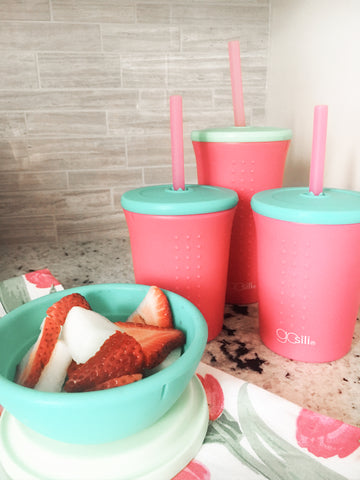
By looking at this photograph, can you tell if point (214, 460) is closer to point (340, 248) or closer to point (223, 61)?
point (340, 248)

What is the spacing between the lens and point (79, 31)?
997 mm

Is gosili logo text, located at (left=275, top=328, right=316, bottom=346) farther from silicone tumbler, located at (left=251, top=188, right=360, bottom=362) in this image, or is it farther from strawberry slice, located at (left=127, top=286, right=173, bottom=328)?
strawberry slice, located at (left=127, top=286, right=173, bottom=328)

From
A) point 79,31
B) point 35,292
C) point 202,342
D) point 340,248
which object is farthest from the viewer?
point 79,31

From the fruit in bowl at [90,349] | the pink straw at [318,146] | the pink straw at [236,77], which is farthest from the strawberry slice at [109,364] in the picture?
the pink straw at [236,77]

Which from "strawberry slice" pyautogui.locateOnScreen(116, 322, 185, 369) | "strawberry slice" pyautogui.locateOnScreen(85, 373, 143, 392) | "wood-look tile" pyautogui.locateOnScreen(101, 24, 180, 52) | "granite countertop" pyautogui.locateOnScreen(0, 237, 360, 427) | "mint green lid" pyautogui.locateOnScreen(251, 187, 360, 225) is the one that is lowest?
"granite countertop" pyautogui.locateOnScreen(0, 237, 360, 427)

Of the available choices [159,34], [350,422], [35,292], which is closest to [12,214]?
[35,292]

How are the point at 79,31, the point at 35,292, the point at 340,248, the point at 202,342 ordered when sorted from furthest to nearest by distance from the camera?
the point at 79,31, the point at 35,292, the point at 340,248, the point at 202,342

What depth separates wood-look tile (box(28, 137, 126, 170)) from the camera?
1.05m

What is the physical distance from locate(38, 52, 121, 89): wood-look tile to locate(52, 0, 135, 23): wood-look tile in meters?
0.08

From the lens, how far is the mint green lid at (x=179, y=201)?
19.9 inches

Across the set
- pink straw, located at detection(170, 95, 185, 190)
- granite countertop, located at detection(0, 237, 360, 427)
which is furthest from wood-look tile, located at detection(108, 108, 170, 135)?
pink straw, located at detection(170, 95, 185, 190)

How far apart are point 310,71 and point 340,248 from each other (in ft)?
1.63

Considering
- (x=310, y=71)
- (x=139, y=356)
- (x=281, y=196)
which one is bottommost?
(x=139, y=356)

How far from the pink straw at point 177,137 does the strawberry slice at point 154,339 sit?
24 centimetres
